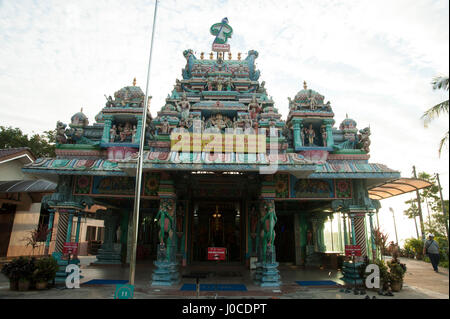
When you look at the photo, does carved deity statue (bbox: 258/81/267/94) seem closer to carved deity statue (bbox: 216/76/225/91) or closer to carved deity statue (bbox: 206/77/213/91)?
carved deity statue (bbox: 216/76/225/91)

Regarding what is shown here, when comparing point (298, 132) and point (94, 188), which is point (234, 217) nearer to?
point (298, 132)

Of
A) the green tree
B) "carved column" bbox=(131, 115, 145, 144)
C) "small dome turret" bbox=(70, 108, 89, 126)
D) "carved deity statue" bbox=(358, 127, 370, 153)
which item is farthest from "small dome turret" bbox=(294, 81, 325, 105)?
the green tree

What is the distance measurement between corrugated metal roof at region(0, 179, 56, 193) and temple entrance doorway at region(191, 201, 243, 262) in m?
8.78

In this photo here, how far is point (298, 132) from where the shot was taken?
14.3m

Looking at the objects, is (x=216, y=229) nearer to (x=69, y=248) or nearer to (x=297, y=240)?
(x=297, y=240)

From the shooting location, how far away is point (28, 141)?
2925cm

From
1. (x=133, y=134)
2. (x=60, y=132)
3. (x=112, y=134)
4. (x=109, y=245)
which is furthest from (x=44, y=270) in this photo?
(x=109, y=245)

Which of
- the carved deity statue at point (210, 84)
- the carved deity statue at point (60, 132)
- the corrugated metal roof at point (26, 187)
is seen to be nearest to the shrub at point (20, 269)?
the carved deity statue at point (60, 132)

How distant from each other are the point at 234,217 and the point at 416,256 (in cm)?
1546

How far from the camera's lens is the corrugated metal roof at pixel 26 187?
16.1 m

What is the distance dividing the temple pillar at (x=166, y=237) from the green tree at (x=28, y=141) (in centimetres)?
2355

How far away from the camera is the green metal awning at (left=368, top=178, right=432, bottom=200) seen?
475 inches

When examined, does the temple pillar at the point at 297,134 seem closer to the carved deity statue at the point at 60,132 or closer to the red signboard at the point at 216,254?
the red signboard at the point at 216,254
